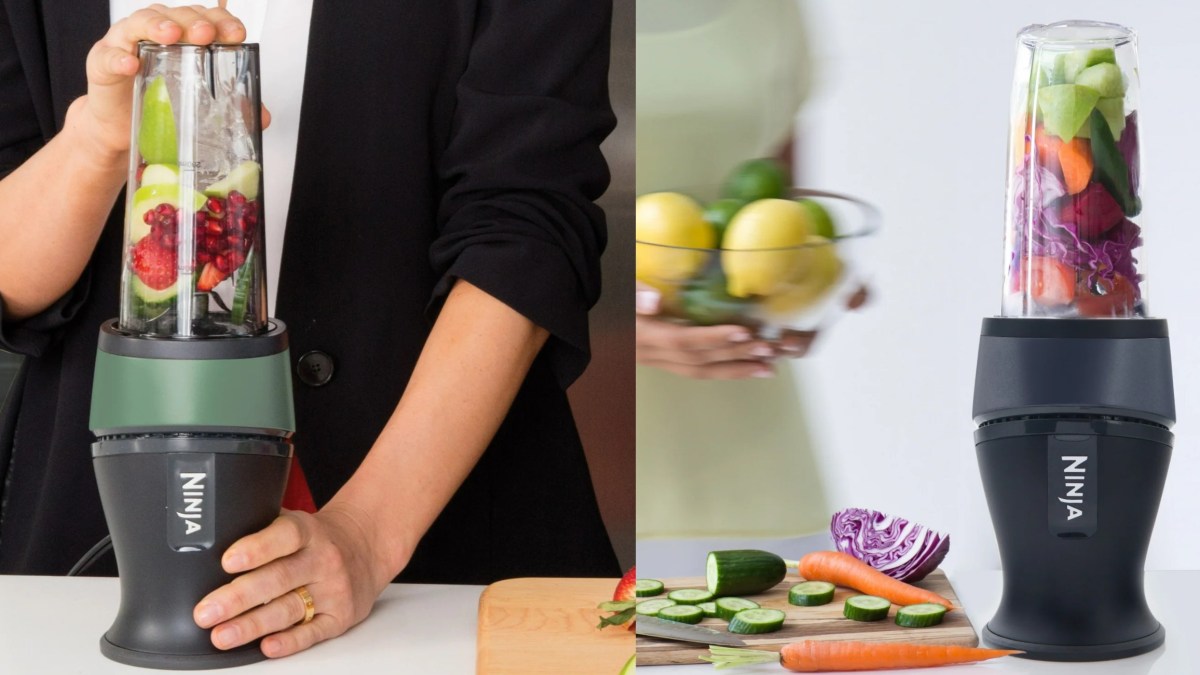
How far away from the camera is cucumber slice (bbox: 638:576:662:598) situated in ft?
1.70

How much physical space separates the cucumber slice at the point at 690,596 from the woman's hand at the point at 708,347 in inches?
3.7

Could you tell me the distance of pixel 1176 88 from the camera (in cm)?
53

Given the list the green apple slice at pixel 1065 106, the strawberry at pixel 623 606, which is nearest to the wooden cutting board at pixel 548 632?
the strawberry at pixel 623 606

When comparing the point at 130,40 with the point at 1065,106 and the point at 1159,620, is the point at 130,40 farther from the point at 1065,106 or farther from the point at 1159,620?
the point at 1159,620

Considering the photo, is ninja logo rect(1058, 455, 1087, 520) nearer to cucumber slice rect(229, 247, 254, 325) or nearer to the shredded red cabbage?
the shredded red cabbage

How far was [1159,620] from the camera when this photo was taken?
1.94 ft

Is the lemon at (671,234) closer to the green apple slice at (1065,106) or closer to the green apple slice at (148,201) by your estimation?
the green apple slice at (1065,106)

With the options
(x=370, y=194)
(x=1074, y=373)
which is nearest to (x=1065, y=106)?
(x=1074, y=373)

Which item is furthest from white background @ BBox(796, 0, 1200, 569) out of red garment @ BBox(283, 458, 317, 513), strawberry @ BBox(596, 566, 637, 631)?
red garment @ BBox(283, 458, 317, 513)

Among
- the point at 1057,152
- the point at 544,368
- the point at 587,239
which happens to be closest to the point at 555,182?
the point at 587,239

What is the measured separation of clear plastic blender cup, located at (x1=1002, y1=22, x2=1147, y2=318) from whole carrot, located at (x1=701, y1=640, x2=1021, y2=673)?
0.16 metres

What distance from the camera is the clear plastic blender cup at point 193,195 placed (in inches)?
30.0

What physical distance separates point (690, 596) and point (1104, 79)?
29 cm

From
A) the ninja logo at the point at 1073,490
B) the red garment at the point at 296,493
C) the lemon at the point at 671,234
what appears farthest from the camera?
the red garment at the point at 296,493
